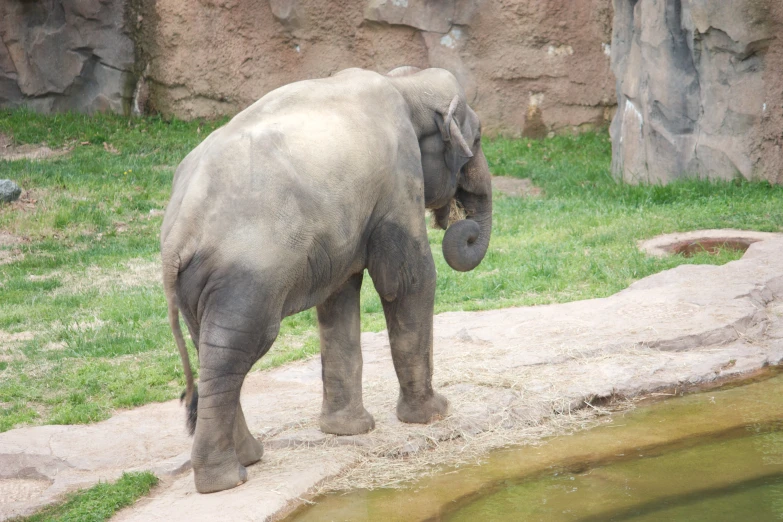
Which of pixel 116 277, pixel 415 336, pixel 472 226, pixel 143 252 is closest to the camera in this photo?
pixel 415 336

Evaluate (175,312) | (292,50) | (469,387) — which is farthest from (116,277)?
(292,50)

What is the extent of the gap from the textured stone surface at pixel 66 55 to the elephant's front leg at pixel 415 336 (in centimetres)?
1165

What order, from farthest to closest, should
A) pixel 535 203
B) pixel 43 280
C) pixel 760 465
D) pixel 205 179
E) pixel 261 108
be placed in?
pixel 535 203
pixel 43 280
pixel 760 465
pixel 261 108
pixel 205 179

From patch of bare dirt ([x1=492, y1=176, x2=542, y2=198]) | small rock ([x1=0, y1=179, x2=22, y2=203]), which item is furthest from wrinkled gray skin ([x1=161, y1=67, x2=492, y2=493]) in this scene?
small rock ([x1=0, y1=179, x2=22, y2=203])

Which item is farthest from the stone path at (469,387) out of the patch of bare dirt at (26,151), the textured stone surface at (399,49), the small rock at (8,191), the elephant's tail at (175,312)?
the patch of bare dirt at (26,151)

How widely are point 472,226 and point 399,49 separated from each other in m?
10.5

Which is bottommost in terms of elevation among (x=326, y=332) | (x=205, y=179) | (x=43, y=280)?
(x=43, y=280)

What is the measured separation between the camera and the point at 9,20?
15.6 meters

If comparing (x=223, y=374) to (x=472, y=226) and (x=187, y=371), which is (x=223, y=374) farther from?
(x=472, y=226)

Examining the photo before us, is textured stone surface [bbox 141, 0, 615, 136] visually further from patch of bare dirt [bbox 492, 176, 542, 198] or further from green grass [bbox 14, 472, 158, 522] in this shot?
green grass [bbox 14, 472, 158, 522]

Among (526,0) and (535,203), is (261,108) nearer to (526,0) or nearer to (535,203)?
(535,203)

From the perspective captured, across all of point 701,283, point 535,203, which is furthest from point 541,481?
point 535,203

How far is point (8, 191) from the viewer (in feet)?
38.4

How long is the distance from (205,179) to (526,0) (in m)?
11.5
